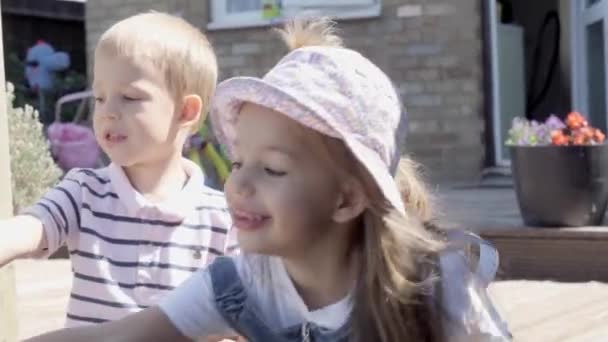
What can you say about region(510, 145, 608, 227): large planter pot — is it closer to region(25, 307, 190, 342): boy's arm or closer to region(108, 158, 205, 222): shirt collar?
region(108, 158, 205, 222): shirt collar

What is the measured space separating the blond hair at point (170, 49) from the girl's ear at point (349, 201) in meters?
0.74

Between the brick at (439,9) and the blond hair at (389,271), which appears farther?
the brick at (439,9)

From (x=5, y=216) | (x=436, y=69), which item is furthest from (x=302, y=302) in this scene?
(x=436, y=69)

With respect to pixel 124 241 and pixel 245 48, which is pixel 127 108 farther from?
pixel 245 48

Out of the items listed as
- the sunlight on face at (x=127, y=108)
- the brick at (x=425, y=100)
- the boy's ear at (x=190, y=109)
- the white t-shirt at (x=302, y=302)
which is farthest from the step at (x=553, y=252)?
the white t-shirt at (x=302, y=302)

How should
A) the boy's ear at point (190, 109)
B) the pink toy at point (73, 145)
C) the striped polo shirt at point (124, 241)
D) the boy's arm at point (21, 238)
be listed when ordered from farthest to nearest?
the pink toy at point (73, 145)
the boy's ear at point (190, 109)
the striped polo shirt at point (124, 241)
the boy's arm at point (21, 238)

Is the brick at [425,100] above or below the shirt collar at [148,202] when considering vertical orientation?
above

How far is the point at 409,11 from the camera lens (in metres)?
8.68

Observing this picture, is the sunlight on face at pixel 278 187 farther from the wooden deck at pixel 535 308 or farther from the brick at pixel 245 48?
the brick at pixel 245 48

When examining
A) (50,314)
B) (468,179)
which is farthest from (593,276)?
(468,179)

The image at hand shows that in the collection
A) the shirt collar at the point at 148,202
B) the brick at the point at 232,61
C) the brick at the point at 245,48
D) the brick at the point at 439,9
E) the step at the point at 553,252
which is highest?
the brick at the point at 439,9

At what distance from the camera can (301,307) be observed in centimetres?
181

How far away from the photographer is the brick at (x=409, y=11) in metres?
8.65

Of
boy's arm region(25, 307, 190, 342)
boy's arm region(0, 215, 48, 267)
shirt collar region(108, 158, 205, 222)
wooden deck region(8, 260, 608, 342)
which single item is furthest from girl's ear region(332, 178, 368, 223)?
wooden deck region(8, 260, 608, 342)
